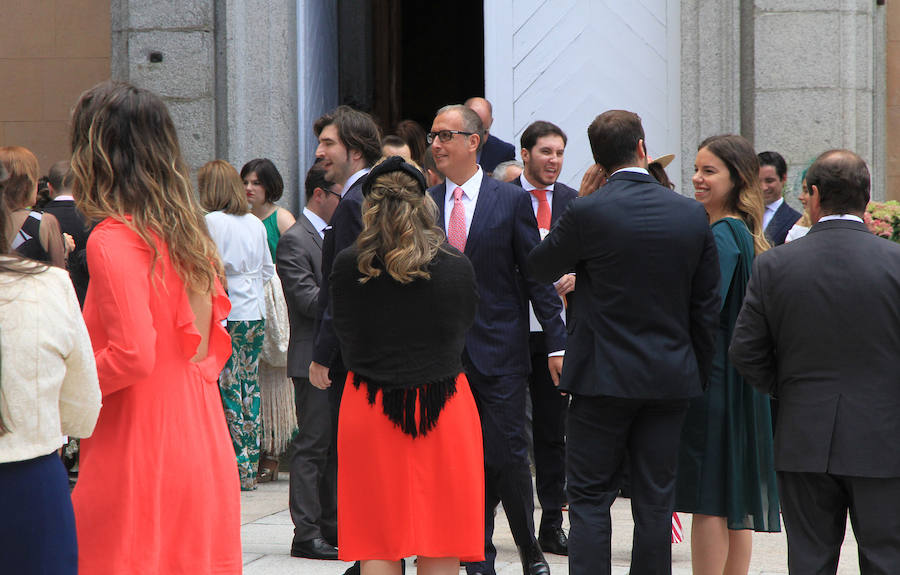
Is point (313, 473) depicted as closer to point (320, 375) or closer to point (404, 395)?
point (320, 375)

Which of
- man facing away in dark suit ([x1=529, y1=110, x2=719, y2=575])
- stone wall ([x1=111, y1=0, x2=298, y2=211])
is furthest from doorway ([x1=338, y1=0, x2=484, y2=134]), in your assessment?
man facing away in dark suit ([x1=529, y1=110, x2=719, y2=575])

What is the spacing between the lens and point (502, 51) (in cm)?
995

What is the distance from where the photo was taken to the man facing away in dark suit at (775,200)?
8219 millimetres

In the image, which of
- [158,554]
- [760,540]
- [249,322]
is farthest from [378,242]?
[249,322]

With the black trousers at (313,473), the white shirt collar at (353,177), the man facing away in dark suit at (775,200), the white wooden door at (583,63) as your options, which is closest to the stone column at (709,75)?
the white wooden door at (583,63)

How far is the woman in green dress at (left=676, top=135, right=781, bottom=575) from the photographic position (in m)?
5.26

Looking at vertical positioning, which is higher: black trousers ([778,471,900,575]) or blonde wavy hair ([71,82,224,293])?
blonde wavy hair ([71,82,224,293])

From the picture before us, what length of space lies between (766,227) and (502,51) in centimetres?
277

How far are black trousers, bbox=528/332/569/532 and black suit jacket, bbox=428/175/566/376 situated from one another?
1.14 meters

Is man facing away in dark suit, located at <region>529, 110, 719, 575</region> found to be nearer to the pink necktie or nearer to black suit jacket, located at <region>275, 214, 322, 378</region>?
the pink necktie

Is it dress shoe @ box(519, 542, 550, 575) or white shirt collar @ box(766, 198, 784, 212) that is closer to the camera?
dress shoe @ box(519, 542, 550, 575)

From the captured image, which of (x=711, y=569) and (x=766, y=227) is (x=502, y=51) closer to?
(x=766, y=227)

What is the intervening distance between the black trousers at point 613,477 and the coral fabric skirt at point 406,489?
0.50m

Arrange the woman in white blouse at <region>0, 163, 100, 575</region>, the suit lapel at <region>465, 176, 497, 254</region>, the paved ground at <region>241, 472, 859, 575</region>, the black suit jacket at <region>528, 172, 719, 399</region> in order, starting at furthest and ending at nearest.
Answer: the paved ground at <region>241, 472, 859, 575</region> < the suit lapel at <region>465, 176, 497, 254</region> < the black suit jacket at <region>528, 172, 719, 399</region> < the woman in white blouse at <region>0, 163, 100, 575</region>
